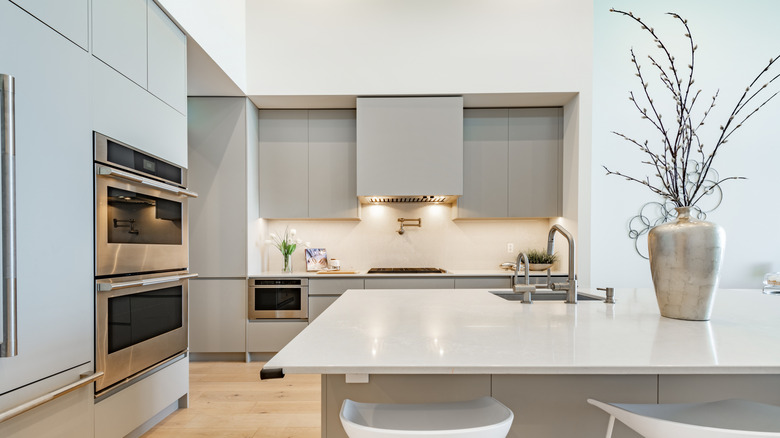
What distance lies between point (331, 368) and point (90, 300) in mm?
1369

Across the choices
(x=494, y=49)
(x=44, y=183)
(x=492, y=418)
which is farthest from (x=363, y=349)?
(x=494, y=49)

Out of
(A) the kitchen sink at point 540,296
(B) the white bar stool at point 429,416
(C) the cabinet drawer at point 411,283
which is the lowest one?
(C) the cabinet drawer at point 411,283

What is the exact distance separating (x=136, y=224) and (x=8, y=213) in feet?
2.63

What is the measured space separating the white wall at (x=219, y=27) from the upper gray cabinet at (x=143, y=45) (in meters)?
0.11

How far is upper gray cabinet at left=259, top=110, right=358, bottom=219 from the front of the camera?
163 inches

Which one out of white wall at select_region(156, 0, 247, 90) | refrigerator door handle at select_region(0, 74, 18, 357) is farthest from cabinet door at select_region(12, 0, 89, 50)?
white wall at select_region(156, 0, 247, 90)

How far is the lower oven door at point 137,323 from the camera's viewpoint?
1904 millimetres

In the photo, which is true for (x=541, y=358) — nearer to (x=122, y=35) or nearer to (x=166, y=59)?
(x=122, y=35)

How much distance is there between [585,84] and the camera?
12.3 ft

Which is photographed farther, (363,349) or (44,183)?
(44,183)

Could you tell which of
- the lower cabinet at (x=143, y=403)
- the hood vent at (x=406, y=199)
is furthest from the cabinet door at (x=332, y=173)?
the lower cabinet at (x=143, y=403)

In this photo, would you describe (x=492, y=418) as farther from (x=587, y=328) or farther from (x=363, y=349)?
(x=587, y=328)

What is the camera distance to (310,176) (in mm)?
4137

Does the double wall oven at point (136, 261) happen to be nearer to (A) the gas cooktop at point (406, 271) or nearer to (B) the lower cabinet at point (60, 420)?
(B) the lower cabinet at point (60, 420)
